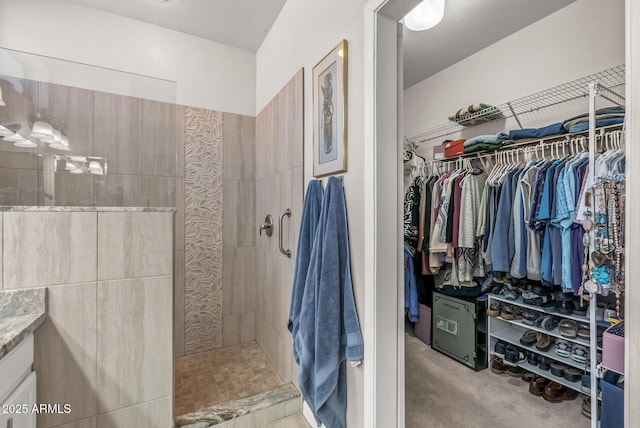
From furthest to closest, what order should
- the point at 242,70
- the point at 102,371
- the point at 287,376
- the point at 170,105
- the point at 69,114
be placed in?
the point at 242,70, the point at 287,376, the point at 170,105, the point at 69,114, the point at 102,371

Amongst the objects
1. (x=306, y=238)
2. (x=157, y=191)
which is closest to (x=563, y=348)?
(x=306, y=238)

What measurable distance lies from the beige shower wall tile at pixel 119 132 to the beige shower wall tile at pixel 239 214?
40.3 inches

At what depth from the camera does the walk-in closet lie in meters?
1.61

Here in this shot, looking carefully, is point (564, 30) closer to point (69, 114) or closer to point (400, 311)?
point (400, 311)

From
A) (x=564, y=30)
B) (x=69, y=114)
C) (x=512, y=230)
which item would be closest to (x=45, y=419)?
(x=69, y=114)

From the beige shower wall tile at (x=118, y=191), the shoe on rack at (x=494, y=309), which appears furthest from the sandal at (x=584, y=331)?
the beige shower wall tile at (x=118, y=191)

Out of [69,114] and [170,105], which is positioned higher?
[170,105]

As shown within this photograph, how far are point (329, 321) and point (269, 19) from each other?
225 cm

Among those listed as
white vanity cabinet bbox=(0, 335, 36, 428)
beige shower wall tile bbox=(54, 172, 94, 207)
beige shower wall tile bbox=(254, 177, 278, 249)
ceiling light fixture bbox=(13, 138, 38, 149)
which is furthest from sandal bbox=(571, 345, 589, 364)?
ceiling light fixture bbox=(13, 138, 38, 149)

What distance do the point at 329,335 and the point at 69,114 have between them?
164 centimetres

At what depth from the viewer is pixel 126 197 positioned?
1.37 meters

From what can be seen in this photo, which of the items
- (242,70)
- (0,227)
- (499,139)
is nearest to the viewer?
(0,227)

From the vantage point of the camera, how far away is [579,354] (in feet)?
6.09

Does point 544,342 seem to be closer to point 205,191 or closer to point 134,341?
point 134,341
